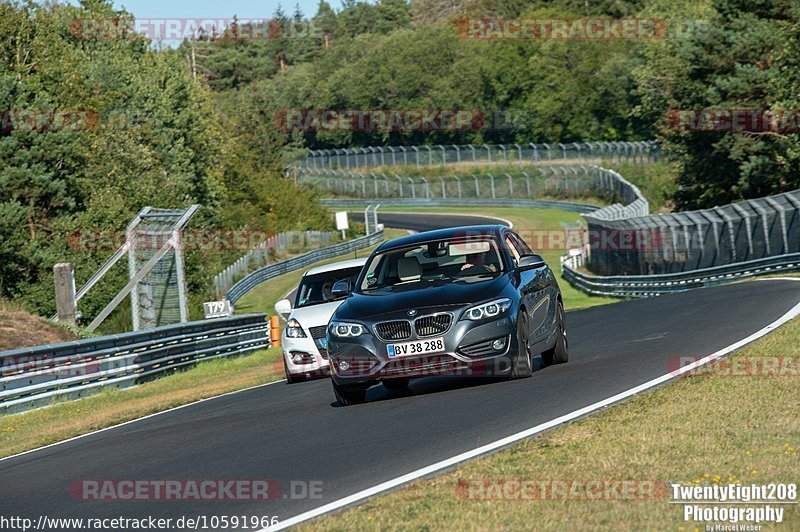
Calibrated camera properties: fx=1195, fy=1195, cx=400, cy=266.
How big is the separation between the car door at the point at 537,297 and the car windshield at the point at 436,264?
15.1 inches

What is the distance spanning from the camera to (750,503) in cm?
603

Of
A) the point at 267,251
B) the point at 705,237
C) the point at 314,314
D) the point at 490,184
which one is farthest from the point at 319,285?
the point at 490,184

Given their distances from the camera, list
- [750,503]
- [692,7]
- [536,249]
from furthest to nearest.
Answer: [692,7]
[536,249]
[750,503]

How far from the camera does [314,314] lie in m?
16.9

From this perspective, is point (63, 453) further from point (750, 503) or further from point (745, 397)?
point (750, 503)

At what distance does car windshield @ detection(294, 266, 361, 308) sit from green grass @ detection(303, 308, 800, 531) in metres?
8.50

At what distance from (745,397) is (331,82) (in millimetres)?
122388

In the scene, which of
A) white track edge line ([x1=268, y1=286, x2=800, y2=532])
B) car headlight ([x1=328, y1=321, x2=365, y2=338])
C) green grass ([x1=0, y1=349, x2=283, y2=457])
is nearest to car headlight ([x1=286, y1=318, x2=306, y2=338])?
green grass ([x1=0, y1=349, x2=283, y2=457])

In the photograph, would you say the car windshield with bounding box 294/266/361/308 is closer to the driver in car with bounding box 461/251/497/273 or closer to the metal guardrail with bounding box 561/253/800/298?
the driver in car with bounding box 461/251/497/273

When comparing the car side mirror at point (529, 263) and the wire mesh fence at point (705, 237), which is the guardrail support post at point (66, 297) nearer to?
the car side mirror at point (529, 263)

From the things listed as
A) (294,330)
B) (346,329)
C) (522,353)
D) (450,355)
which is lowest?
(294,330)

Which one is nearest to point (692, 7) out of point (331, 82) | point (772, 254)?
point (331, 82)

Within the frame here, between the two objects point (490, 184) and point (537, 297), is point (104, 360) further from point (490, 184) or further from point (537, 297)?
point (490, 184)

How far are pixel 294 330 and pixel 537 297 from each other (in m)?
5.14
